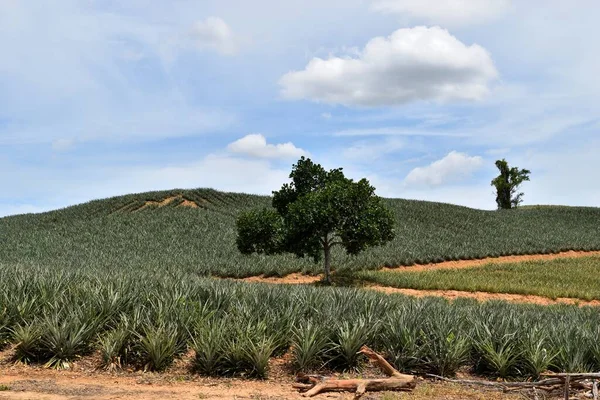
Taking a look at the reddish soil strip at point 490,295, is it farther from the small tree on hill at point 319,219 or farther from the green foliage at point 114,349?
the green foliage at point 114,349

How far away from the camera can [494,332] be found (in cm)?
848

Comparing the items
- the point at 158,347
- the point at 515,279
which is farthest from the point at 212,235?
the point at 158,347

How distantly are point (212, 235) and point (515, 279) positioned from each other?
23587 mm

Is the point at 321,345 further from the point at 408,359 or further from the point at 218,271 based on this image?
the point at 218,271

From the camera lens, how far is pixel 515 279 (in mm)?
26906

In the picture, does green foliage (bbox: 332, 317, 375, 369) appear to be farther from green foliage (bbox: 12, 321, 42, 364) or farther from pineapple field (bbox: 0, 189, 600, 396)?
green foliage (bbox: 12, 321, 42, 364)

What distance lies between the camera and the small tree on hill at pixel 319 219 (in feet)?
73.9

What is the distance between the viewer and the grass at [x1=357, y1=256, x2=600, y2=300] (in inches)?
→ 921

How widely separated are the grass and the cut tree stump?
16.8m

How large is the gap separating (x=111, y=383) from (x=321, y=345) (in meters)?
2.98

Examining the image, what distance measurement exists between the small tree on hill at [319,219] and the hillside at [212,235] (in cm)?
427

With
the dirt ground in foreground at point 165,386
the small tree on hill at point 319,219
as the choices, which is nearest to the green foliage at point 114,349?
the dirt ground in foreground at point 165,386

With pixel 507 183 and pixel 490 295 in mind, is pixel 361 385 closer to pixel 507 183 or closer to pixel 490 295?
pixel 490 295

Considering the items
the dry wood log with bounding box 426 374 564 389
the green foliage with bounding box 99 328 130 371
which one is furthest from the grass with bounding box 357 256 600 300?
the green foliage with bounding box 99 328 130 371
